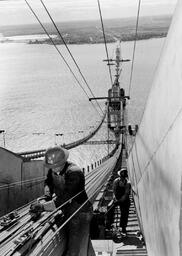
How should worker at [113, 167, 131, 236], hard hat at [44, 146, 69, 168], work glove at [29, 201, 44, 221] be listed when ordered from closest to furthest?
hard hat at [44, 146, 69, 168], work glove at [29, 201, 44, 221], worker at [113, 167, 131, 236]

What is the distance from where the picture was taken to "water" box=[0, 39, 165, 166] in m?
47.0

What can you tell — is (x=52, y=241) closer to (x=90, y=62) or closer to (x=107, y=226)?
(x=107, y=226)

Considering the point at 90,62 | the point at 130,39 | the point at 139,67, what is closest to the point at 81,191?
the point at 139,67

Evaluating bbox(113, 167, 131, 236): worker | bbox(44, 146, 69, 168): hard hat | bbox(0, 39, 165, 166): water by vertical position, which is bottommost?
bbox(113, 167, 131, 236): worker

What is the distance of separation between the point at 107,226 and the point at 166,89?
3704 millimetres

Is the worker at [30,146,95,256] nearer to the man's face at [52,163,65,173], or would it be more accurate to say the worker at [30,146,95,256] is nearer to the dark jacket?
the man's face at [52,163,65,173]

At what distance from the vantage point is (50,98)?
62.6 m

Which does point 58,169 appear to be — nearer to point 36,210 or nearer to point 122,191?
point 36,210

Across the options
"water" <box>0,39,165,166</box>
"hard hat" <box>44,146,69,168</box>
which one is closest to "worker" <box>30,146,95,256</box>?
"hard hat" <box>44,146,69,168</box>

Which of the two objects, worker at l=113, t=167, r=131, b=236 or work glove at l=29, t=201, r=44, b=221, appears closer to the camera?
work glove at l=29, t=201, r=44, b=221

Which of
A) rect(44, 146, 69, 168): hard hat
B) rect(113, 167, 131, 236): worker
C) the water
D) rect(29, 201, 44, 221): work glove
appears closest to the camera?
rect(44, 146, 69, 168): hard hat

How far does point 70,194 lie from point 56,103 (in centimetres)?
5639

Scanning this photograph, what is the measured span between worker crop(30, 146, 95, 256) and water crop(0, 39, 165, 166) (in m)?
39.2

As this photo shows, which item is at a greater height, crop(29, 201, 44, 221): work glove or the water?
the water
